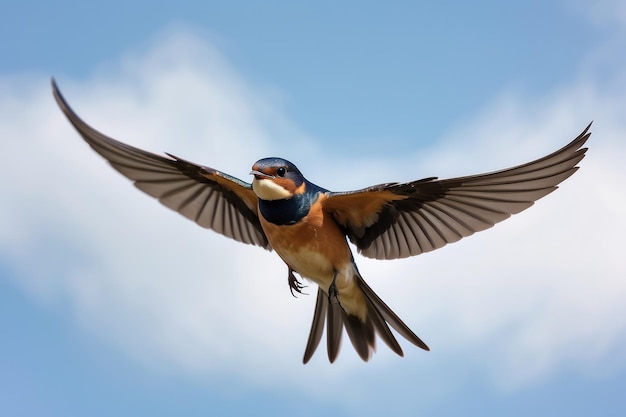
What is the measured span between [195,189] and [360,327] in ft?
5.89

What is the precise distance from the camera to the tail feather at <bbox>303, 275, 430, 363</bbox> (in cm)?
659

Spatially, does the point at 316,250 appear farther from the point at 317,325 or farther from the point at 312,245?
the point at 317,325

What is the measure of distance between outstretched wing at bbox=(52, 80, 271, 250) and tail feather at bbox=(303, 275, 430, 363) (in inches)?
29.7

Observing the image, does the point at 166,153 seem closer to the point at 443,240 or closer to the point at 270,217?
the point at 270,217

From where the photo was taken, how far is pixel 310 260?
612 cm

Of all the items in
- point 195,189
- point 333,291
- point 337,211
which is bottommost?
point 333,291

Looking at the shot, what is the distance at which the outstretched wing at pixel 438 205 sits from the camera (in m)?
5.94

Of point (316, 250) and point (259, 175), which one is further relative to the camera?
point (316, 250)

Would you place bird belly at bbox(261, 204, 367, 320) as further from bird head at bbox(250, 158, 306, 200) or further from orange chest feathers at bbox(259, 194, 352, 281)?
bird head at bbox(250, 158, 306, 200)

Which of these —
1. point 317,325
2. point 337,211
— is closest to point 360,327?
point 317,325

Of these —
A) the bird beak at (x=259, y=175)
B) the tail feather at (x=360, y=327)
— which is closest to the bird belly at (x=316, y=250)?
the tail feather at (x=360, y=327)

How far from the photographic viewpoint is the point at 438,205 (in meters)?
6.49

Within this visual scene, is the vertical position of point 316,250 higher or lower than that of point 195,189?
lower

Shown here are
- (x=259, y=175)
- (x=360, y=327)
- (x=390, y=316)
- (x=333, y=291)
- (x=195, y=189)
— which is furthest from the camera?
(x=195, y=189)
